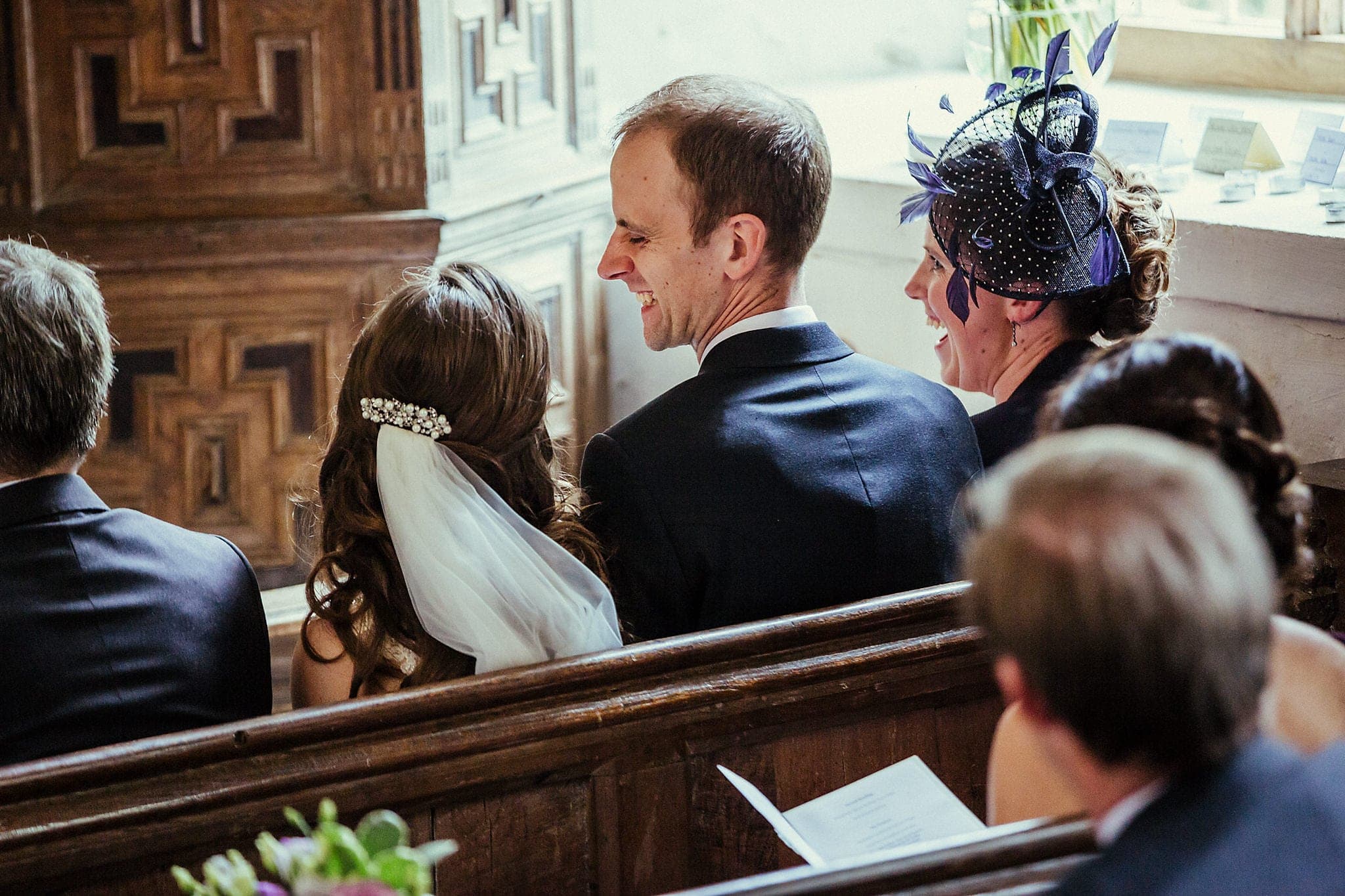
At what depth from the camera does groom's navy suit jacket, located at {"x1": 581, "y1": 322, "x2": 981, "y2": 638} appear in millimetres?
1796

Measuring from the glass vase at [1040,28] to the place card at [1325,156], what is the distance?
47 cm

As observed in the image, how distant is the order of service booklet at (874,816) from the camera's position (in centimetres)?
155

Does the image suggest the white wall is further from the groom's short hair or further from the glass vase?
the groom's short hair

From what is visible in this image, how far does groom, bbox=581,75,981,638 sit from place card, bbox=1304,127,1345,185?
1.27 metres

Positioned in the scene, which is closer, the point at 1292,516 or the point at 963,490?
the point at 1292,516

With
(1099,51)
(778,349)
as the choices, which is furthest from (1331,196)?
(778,349)

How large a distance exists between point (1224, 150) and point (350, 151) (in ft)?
6.13

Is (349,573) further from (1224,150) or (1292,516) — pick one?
(1224,150)

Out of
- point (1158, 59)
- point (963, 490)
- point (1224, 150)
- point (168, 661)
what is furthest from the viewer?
point (1158, 59)

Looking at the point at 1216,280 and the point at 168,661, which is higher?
the point at 1216,280

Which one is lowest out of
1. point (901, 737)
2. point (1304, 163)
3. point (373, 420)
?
point (901, 737)

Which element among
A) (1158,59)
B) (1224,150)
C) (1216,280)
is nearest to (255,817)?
(1216,280)

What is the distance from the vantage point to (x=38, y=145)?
10.6 feet

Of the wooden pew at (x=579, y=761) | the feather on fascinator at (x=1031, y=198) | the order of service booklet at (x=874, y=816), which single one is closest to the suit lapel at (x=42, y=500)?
the wooden pew at (x=579, y=761)
